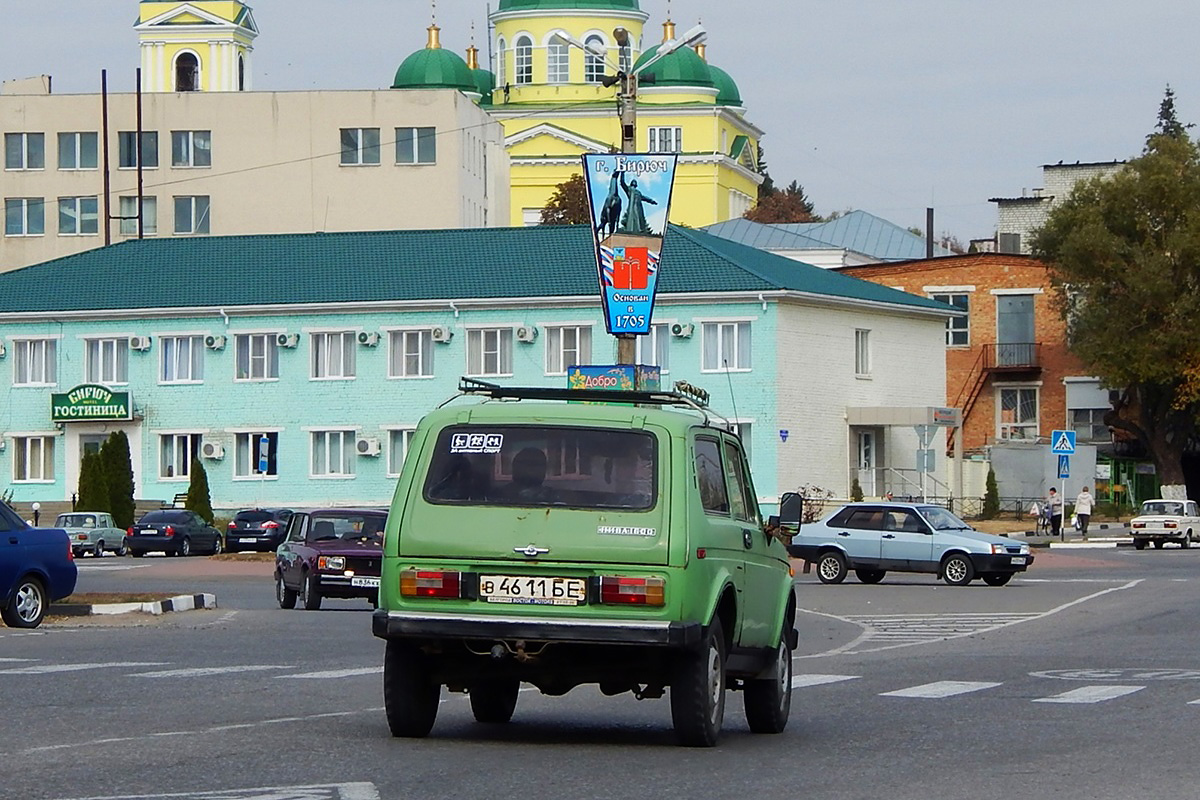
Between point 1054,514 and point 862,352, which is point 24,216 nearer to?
point 862,352

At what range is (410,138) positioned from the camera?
95.6 m

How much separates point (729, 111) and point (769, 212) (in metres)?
12.5

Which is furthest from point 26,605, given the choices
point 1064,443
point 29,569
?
point 1064,443

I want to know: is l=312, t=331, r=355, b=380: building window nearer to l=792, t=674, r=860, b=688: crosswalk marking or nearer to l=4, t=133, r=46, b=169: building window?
l=4, t=133, r=46, b=169: building window

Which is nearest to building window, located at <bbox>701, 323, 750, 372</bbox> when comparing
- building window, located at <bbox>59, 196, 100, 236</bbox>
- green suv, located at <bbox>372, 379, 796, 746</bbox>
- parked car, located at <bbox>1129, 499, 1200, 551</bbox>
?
parked car, located at <bbox>1129, 499, 1200, 551</bbox>

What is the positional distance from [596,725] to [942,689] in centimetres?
404

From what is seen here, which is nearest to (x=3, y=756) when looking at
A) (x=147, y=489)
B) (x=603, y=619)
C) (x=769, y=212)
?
(x=603, y=619)

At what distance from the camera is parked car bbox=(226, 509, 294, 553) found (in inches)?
2248

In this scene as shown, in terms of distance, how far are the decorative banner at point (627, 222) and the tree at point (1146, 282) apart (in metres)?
44.8

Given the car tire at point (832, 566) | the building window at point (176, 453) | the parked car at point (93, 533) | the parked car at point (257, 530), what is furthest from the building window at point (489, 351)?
the car tire at point (832, 566)

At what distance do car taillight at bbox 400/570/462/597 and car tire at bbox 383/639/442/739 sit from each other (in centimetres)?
34

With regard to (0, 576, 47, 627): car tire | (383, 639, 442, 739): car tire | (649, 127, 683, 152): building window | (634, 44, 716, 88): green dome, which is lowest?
(0, 576, 47, 627): car tire

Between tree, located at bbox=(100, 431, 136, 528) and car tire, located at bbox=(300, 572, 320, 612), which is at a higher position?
tree, located at bbox=(100, 431, 136, 528)

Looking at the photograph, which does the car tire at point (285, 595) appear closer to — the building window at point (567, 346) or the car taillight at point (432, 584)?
the car taillight at point (432, 584)
